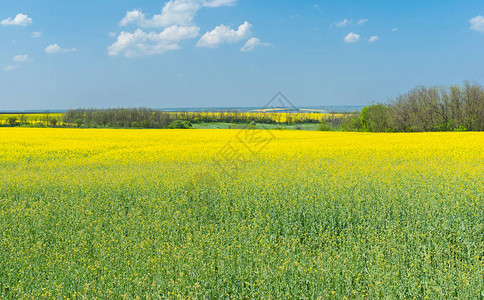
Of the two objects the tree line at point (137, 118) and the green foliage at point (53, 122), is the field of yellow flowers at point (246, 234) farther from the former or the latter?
the green foliage at point (53, 122)

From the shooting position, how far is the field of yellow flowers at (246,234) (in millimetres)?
4691

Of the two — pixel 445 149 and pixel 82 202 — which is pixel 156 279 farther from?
pixel 445 149

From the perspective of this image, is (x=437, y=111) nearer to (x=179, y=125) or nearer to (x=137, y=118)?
(x=179, y=125)

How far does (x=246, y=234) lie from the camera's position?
6609 millimetres

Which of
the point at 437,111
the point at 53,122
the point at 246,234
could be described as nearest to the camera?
the point at 246,234

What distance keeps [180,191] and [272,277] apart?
5.13 metres

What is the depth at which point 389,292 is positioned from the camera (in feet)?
14.4

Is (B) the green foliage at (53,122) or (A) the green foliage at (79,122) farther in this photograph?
(B) the green foliage at (53,122)

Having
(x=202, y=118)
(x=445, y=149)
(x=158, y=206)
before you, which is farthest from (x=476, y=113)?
(x=158, y=206)

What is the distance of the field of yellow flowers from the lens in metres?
4.69

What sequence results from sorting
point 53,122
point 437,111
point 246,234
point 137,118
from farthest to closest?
1. point 53,122
2. point 137,118
3. point 437,111
4. point 246,234

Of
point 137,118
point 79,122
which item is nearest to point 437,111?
point 137,118

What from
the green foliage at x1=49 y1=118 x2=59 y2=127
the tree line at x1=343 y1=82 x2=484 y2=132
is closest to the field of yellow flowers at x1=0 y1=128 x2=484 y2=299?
the tree line at x1=343 y1=82 x2=484 y2=132

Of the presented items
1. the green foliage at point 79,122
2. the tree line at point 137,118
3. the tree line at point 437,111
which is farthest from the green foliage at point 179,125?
the tree line at point 437,111
